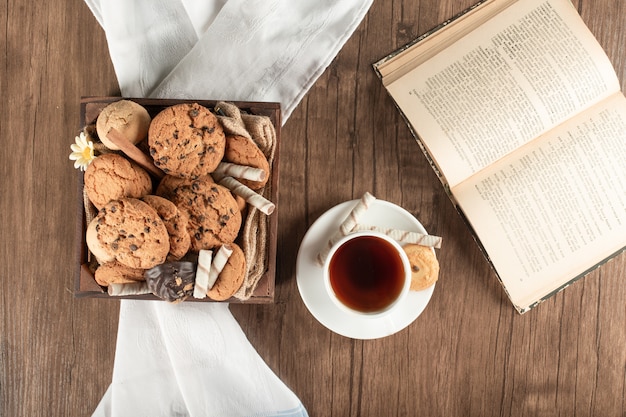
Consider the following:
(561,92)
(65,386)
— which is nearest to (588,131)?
(561,92)

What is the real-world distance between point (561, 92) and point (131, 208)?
2.46 feet

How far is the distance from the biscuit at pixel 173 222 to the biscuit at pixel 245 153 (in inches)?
4.4

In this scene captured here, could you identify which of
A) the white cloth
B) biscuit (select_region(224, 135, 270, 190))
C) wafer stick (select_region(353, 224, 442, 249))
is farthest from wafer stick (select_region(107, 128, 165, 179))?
wafer stick (select_region(353, 224, 442, 249))

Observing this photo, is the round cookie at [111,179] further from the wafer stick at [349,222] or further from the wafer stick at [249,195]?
the wafer stick at [349,222]

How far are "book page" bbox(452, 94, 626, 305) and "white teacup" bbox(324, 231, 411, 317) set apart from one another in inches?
6.8

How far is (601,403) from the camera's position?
40.8 inches

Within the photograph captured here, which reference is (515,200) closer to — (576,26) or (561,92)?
(561,92)

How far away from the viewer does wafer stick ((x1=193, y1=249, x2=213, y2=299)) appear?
77 cm

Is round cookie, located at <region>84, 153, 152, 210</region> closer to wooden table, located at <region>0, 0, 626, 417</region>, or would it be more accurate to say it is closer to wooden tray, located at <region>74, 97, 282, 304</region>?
wooden tray, located at <region>74, 97, 282, 304</region>

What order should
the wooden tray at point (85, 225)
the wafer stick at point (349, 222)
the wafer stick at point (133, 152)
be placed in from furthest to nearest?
the wafer stick at point (349, 222) < the wooden tray at point (85, 225) < the wafer stick at point (133, 152)

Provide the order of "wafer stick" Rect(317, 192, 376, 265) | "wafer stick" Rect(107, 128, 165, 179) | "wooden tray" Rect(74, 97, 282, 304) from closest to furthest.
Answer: "wafer stick" Rect(107, 128, 165, 179) < "wooden tray" Rect(74, 97, 282, 304) < "wafer stick" Rect(317, 192, 376, 265)

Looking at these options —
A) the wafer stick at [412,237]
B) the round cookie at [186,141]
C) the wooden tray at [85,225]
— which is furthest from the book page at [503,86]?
the round cookie at [186,141]

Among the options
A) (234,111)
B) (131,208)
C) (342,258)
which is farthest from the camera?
(342,258)

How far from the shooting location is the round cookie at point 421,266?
36.9 inches
